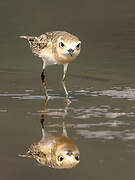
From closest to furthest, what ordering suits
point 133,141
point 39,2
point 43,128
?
point 133,141, point 43,128, point 39,2

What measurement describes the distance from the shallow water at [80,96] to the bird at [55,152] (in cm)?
9

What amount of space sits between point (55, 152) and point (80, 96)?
3335 millimetres

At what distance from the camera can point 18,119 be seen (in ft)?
32.0

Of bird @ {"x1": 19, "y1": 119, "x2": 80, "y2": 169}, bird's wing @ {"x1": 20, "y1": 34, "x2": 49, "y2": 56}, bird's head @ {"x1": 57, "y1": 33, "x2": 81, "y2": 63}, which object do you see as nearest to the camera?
bird @ {"x1": 19, "y1": 119, "x2": 80, "y2": 169}

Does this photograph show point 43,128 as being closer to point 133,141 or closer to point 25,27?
point 133,141

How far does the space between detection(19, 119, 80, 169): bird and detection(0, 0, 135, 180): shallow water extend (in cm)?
9

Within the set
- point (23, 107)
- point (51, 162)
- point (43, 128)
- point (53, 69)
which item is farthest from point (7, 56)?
point (51, 162)

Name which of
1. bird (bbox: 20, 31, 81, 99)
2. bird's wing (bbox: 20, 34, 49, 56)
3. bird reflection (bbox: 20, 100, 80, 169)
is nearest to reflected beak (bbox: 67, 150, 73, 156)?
bird reflection (bbox: 20, 100, 80, 169)

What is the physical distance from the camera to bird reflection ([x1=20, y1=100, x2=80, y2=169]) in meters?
7.84

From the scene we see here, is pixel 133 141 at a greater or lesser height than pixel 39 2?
lesser

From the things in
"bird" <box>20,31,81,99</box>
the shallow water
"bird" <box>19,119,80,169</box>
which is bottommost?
"bird" <box>19,119,80,169</box>

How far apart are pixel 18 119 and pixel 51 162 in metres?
2.00

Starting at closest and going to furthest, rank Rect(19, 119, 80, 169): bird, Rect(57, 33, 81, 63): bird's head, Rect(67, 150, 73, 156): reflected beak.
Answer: Rect(19, 119, 80, 169): bird, Rect(67, 150, 73, 156): reflected beak, Rect(57, 33, 81, 63): bird's head

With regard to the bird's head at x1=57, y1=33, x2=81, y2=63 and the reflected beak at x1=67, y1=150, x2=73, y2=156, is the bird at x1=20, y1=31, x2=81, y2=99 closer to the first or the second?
the bird's head at x1=57, y1=33, x2=81, y2=63
